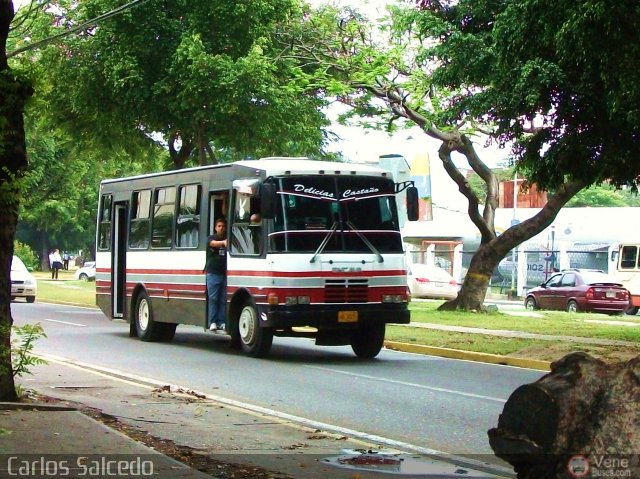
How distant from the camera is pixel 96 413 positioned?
36.2 feet

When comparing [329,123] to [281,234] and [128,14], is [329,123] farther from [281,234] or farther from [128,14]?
[281,234]

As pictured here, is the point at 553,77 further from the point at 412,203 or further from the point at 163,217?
the point at 163,217

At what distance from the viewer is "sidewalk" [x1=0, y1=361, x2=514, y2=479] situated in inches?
310

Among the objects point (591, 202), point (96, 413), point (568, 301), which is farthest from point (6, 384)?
point (591, 202)

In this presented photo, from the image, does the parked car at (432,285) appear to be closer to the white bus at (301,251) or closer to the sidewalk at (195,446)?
the white bus at (301,251)

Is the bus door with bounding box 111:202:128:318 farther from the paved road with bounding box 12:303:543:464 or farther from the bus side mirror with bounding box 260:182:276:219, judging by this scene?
the bus side mirror with bounding box 260:182:276:219

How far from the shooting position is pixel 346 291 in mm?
17000

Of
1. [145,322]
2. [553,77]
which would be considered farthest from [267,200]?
[145,322]

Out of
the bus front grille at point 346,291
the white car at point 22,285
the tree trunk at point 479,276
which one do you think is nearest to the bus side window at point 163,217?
the bus front grille at point 346,291

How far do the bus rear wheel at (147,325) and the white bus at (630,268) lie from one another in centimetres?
2156

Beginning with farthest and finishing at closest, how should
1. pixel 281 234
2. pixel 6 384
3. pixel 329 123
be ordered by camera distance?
pixel 329 123 → pixel 281 234 → pixel 6 384

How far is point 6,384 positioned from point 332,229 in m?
7.56

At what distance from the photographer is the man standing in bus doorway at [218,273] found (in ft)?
60.1

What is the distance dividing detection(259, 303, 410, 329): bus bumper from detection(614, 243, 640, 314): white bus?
905 inches
